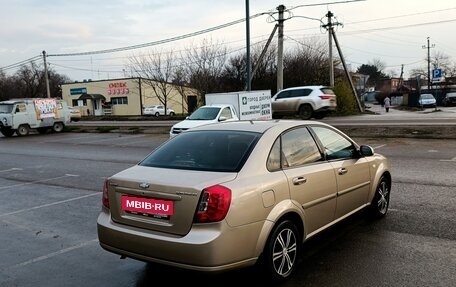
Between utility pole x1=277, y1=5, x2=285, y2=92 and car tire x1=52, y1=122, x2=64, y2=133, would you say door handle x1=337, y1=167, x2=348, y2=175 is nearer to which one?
utility pole x1=277, y1=5, x2=285, y2=92

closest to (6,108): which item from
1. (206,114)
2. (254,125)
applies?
(206,114)

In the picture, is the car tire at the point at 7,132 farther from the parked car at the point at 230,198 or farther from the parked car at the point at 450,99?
the parked car at the point at 450,99

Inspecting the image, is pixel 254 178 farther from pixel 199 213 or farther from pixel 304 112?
pixel 304 112

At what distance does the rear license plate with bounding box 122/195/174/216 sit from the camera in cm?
368

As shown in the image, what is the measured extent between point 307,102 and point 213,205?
21.5 meters

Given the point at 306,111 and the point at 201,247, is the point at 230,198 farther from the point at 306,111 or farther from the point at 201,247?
the point at 306,111

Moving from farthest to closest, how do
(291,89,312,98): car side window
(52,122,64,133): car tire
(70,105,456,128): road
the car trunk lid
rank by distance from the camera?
(52,122,64,133): car tire, (291,89,312,98): car side window, (70,105,456,128): road, the car trunk lid

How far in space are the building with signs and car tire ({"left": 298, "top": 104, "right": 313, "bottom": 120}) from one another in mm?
39494

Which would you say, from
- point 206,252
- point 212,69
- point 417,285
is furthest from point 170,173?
point 212,69

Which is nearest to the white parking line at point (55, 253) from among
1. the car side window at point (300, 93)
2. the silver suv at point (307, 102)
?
the silver suv at point (307, 102)

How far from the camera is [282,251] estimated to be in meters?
4.02

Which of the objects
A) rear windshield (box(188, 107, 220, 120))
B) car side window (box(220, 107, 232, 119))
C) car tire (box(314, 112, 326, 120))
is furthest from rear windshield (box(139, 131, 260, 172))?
car tire (box(314, 112, 326, 120))

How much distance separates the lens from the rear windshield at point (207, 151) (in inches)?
160

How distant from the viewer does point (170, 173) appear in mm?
3988
